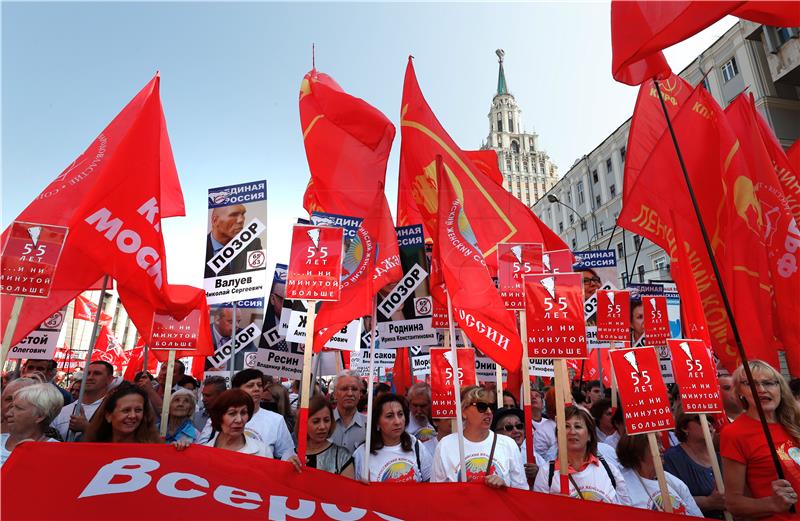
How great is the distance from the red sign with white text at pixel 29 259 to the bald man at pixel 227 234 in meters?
2.20

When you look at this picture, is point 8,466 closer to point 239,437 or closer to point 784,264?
point 239,437

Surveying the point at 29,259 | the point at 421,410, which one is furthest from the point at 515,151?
the point at 29,259

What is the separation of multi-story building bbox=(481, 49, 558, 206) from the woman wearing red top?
248 feet

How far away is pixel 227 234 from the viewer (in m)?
6.62

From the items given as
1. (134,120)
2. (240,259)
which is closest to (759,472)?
(240,259)

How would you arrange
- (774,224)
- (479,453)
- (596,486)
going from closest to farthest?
(596,486) → (479,453) → (774,224)

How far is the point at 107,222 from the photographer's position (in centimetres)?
481

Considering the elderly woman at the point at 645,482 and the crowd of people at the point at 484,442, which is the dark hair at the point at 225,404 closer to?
the crowd of people at the point at 484,442

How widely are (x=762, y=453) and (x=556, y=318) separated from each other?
5.18 ft

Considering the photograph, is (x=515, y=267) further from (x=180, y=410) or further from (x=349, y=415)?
(x=180, y=410)

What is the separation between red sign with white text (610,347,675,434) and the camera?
144 inches

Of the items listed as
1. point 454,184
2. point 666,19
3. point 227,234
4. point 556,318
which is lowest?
point 556,318

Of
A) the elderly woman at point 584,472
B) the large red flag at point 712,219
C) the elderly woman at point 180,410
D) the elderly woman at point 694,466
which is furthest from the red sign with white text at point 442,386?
the large red flag at point 712,219

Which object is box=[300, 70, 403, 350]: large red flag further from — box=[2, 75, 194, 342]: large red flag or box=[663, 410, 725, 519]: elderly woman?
box=[663, 410, 725, 519]: elderly woman
